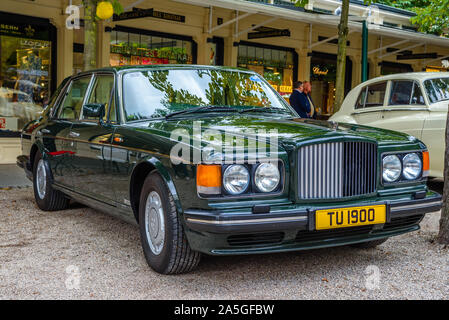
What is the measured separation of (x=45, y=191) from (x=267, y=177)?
372cm

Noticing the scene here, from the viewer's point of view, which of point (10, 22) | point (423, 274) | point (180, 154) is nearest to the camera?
point (180, 154)

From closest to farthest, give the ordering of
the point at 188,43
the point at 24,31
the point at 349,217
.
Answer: the point at 349,217, the point at 24,31, the point at 188,43

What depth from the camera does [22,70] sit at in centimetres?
1153

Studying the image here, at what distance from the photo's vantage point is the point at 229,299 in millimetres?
3438

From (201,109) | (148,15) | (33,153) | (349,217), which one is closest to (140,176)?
(201,109)

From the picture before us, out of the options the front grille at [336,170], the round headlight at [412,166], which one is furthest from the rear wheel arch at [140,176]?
the round headlight at [412,166]

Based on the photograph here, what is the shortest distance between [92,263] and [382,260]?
235 centimetres

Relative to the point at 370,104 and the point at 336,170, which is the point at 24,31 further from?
the point at 336,170

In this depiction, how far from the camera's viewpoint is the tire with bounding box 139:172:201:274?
145 inches

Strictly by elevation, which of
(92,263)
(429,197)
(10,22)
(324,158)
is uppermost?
(10,22)

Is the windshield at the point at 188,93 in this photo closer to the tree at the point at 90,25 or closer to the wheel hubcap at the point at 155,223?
the wheel hubcap at the point at 155,223

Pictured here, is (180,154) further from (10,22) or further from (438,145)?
(10,22)

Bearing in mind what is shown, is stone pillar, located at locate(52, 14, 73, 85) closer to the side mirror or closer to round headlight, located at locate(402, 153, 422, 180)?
the side mirror

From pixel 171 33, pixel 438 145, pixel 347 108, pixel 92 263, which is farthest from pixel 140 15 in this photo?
pixel 92 263
